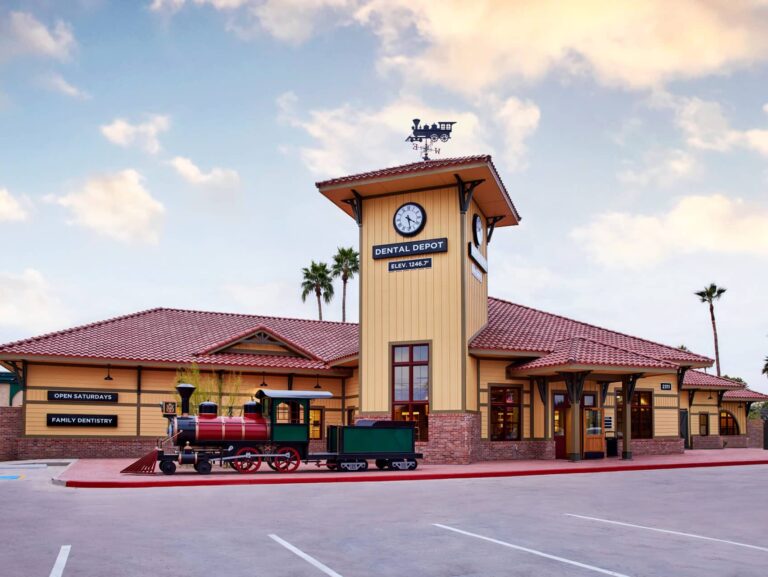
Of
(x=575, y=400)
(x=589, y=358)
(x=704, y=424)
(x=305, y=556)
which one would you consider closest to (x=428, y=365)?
(x=575, y=400)

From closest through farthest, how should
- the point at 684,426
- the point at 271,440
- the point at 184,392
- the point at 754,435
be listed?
1. the point at 184,392
2. the point at 271,440
3. the point at 684,426
4. the point at 754,435

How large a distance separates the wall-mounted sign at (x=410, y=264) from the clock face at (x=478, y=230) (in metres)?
2.32

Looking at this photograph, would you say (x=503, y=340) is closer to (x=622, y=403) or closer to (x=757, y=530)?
(x=622, y=403)

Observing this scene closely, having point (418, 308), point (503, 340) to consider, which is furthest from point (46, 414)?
point (503, 340)

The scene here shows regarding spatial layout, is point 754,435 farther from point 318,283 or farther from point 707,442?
point 318,283

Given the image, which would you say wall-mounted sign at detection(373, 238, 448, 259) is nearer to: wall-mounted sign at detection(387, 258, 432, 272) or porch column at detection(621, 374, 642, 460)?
wall-mounted sign at detection(387, 258, 432, 272)

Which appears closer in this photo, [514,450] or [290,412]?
[290,412]

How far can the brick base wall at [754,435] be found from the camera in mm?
45987

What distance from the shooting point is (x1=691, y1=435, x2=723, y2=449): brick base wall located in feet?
137

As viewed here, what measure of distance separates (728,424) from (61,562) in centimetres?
4357

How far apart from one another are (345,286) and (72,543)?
Answer: 55.1 metres

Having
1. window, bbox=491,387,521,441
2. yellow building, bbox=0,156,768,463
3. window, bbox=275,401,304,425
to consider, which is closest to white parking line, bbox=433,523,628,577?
window, bbox=275,401,304,425

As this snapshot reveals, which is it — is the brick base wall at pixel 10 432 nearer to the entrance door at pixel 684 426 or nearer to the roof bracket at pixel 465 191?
the roof bracket at pixel 465 191

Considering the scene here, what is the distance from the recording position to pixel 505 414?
2931 centimetres
